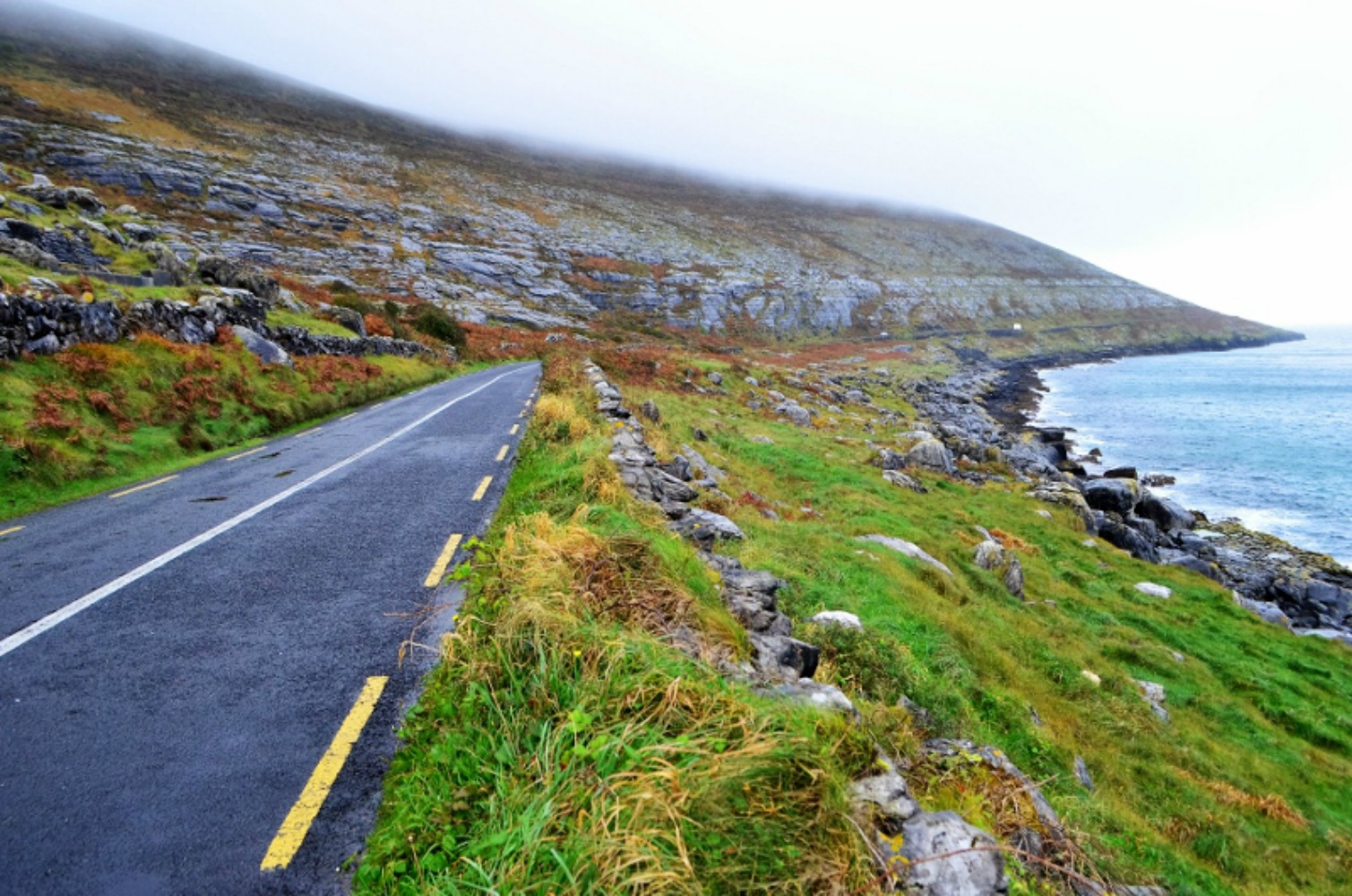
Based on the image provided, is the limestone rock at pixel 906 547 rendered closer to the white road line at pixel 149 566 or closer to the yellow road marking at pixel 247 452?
the white road line at pixel 149 566

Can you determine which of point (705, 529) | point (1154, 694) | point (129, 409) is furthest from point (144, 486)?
point (1154, 694)

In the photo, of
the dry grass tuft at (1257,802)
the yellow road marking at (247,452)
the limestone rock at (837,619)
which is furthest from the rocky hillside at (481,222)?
the dry grass tuft at (1257,802)

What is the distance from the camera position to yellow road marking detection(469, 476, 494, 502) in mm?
9337

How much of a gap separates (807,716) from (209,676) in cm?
479

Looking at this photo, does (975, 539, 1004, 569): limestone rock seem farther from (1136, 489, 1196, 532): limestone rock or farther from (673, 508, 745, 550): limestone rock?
(1136, 489, 1196, 532): limestone rock

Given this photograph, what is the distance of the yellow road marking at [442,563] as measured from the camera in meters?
6.41

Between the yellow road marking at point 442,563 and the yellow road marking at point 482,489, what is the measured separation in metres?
1.59

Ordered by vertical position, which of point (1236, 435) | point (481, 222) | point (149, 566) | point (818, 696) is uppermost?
point (481, 222)

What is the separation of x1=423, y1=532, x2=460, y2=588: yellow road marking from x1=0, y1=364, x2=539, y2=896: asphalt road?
6cm

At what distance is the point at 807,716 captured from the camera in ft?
12.3

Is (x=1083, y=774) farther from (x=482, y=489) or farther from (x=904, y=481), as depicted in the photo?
(x=904, y=481)

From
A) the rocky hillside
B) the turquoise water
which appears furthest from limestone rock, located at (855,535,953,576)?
the rocky hillside

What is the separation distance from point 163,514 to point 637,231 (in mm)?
87417

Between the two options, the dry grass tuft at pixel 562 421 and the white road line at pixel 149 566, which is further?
the dry grass tuft at pixel 562 421
